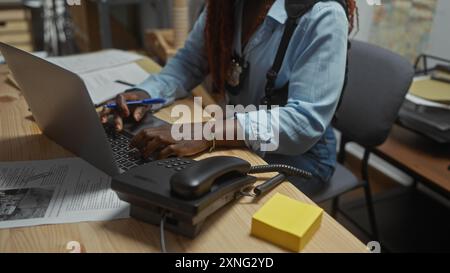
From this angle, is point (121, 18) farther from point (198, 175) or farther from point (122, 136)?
point (198, 175)

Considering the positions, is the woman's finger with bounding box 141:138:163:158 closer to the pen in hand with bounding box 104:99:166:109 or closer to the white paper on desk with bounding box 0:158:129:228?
the white paper on desk with bounding box 0:158:129:228

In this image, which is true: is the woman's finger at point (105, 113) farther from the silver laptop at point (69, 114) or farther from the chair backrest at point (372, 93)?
the chair backrest at point (372, 93)

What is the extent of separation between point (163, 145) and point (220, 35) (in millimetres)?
450

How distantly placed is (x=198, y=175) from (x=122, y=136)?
39 cm

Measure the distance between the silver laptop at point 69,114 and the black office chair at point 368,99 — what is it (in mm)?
596

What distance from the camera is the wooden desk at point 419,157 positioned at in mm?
1191

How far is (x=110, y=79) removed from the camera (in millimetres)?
1293

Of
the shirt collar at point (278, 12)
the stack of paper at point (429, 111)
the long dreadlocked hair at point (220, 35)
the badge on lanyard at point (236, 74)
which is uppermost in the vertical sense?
the shirt collar at point (278, 12)

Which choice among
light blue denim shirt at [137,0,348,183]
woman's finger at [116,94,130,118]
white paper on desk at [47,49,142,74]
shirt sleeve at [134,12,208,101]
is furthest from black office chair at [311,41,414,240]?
white paper on desk at [47,49,142,74]

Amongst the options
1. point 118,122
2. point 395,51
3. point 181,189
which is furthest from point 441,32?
point 181,189

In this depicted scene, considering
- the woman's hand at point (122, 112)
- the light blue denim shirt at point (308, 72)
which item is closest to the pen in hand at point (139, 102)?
the woman's hand at point (122, 112)

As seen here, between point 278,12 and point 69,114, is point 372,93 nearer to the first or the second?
point 278,12

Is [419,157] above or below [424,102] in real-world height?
below

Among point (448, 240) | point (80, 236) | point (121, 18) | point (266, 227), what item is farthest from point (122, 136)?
point (121, 18)
